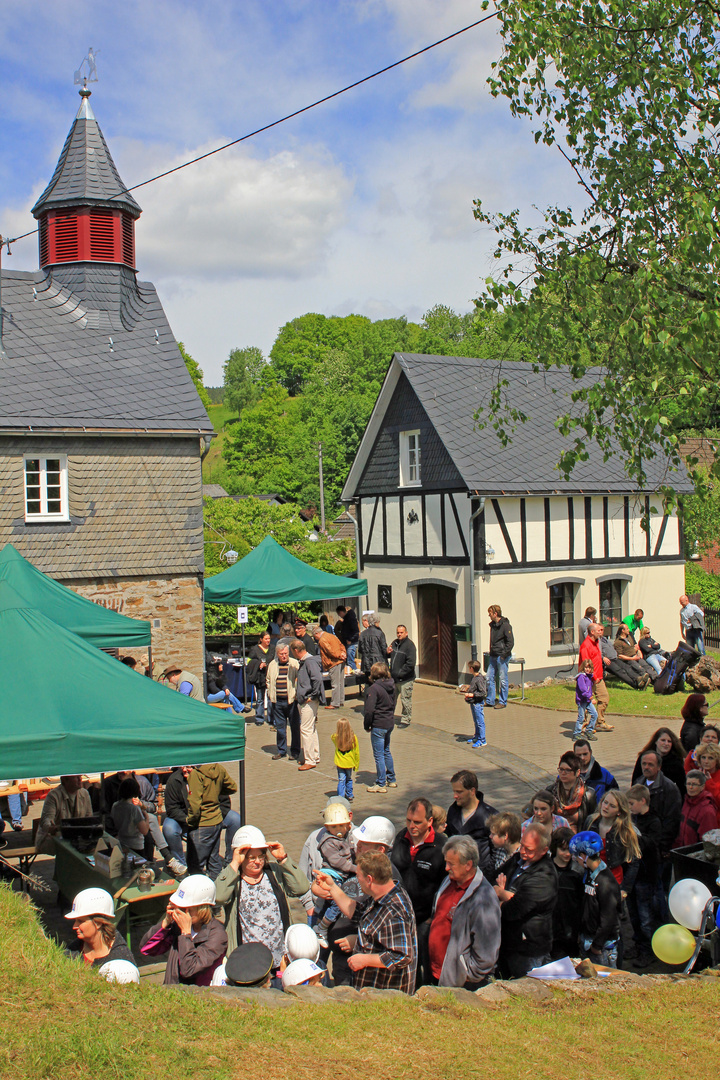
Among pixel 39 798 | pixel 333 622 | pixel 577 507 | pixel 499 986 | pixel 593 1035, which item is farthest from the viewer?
pixel 333 622

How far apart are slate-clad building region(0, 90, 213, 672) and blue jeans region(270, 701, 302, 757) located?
374 cm

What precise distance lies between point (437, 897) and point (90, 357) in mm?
14959

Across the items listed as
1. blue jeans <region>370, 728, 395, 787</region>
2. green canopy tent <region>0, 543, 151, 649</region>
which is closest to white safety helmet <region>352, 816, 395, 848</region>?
green canopy tent <region>0, 543, 151, 649</region>

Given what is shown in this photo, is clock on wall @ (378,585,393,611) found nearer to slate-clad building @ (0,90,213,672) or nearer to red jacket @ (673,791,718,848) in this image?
slate-clad building @ (0,90,213,672)

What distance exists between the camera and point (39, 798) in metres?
10.8

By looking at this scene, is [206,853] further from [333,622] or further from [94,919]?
[333,622]

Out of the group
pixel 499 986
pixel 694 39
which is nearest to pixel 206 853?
pixel 499 986

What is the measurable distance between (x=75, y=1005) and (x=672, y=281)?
7093mm

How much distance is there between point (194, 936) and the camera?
212 inches

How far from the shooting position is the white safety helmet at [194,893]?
5.35 m

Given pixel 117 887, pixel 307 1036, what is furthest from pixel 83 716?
pixel 307 1036

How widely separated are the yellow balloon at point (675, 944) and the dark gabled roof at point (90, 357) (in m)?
13.2

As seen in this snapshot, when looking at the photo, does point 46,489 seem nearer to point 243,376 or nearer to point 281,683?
point 281,683

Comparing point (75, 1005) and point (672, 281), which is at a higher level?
point (672, 281)
